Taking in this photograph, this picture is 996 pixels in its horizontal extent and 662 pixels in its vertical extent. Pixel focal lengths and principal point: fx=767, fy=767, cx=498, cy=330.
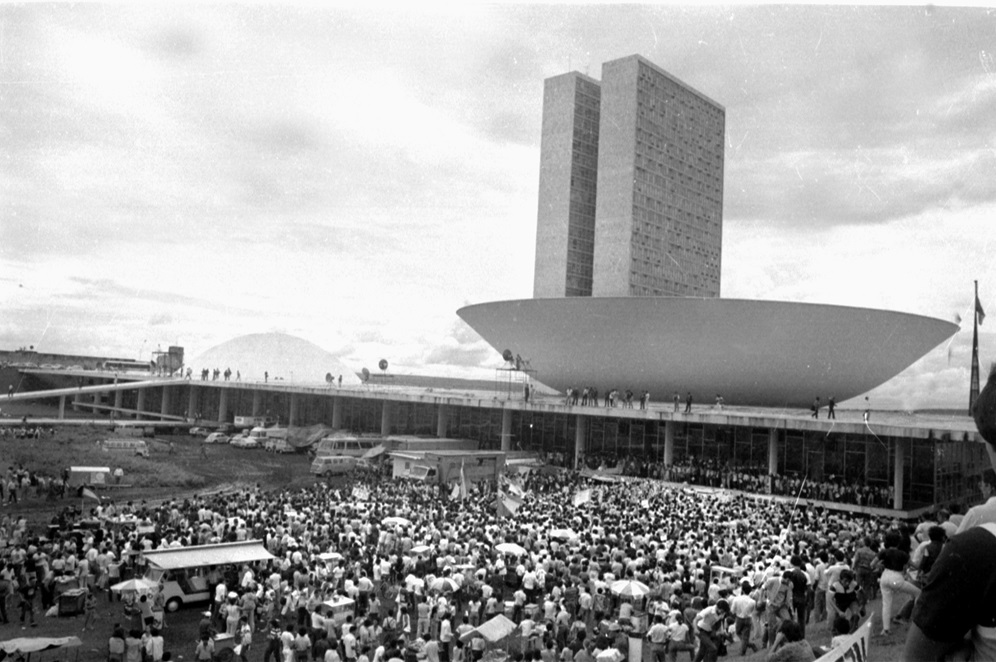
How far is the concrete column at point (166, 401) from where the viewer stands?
4888cm

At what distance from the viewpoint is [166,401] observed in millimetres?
49469

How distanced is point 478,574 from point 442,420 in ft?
83.9

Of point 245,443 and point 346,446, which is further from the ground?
point 346,446

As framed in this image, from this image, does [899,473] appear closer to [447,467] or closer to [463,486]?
[463,486]

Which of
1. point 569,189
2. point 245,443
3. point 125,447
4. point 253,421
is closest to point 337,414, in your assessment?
point 253,421

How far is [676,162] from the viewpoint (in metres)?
49.0

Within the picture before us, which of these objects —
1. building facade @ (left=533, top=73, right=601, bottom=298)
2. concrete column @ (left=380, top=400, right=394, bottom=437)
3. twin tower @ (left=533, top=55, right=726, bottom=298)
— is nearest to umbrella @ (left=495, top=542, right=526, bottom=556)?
concrete column @ (left=380, top=400, right=394, bottom=437)

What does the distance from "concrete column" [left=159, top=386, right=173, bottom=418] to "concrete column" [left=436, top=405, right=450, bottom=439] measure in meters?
21.5

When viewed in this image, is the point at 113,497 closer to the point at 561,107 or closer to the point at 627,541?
the point at 627,541

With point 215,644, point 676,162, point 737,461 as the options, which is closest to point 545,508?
point 215,644

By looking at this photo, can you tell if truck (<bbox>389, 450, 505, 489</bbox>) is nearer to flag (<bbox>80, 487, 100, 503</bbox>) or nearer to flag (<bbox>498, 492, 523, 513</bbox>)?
flag (<bbox>498, 492, 523, 513</bbox>)

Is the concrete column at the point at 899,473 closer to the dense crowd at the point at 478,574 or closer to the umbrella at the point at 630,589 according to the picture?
the dense crowd at the point at 478,574

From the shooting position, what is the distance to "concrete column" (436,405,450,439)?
3675 cm

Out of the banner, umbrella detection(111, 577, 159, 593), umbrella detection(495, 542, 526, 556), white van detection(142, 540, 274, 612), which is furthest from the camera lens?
umbrella detection(495, 542, 526, 556)
